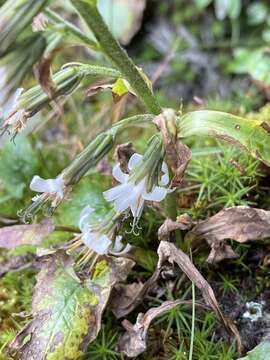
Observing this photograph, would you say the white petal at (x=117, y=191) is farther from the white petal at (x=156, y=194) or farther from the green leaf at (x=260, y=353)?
the green leaf at (x=260, y=353)

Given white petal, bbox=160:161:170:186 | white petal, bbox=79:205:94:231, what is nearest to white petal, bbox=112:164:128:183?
white petal, bbox=160:161:170:186

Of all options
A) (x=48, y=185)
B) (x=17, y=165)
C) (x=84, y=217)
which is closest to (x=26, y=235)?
(x=84, y=217)

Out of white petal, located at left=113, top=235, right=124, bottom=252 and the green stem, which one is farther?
white petal, located at left=113, top=235, right=124, bottom=252

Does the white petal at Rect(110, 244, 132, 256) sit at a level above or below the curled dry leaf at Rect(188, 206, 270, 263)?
above

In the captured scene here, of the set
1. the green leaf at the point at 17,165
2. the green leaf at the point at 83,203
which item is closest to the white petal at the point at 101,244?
the green leaf at the point at 83,203

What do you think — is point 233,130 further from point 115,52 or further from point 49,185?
point 49,185

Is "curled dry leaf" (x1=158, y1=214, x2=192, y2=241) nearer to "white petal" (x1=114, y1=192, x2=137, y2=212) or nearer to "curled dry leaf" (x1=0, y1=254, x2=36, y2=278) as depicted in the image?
"white petal" (x1=114, y1=192, x2=137, y2=212)
